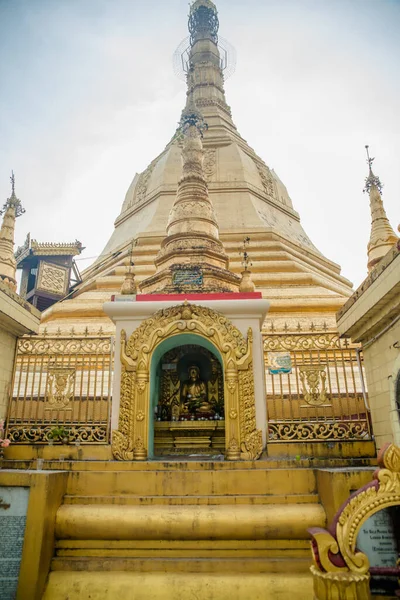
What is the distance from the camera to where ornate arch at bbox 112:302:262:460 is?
6.52 meters

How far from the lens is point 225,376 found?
6.84 meters

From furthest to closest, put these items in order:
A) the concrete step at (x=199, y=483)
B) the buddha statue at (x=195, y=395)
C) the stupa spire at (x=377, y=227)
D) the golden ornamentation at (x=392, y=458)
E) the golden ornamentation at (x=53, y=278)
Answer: the golden ornamentation at (x=53, y=278), the stupa spire at (x=377, y=227), the buddha statue at (x=195, y=395), the concrete step at (x=199, y=483), the golden ornamentation at (x=392, y=458)

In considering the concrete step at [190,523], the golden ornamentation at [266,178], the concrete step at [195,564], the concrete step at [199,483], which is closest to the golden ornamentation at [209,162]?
the golden ornamentation at [266,178]

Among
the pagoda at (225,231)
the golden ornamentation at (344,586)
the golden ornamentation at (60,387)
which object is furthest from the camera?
the pagoda at (225,231)

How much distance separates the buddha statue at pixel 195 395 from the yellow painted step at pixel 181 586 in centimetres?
389

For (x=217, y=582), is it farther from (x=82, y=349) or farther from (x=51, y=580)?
(x=82, y=349)

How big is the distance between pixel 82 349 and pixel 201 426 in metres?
2.59

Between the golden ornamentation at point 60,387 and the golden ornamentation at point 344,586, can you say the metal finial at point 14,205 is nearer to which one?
the golden ornamentation at point 60,387

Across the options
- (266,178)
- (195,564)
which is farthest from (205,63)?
(195,564)

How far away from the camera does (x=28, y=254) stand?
27.5 m

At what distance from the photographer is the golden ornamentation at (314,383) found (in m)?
7.14

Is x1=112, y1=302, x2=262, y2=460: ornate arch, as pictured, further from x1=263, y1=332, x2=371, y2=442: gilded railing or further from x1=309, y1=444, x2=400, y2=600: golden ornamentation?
x1=309, y1=444, x2=400, y2=600: golden ornamentation

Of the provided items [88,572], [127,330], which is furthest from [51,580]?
[127,330]

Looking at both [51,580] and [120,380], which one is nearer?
[51,580]
